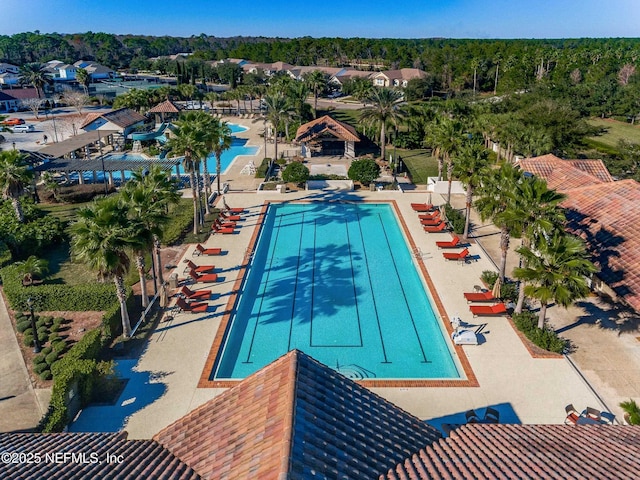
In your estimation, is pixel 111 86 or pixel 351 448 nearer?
pixel 351 448

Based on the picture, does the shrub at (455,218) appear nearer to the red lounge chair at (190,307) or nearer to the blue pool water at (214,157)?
the red lounge chair at (190,307)

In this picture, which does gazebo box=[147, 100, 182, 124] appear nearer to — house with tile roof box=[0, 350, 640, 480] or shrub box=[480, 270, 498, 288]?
shrub box=[480, 270, 498, 288]

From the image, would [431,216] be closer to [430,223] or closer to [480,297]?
[430,223]

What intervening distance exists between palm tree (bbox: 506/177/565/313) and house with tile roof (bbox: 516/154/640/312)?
3641 mm

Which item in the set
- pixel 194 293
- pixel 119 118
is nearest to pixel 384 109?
pixel 119 118

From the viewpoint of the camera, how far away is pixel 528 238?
19.6 meters

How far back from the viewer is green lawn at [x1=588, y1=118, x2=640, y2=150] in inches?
2272

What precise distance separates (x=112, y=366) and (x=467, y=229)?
2066 cm

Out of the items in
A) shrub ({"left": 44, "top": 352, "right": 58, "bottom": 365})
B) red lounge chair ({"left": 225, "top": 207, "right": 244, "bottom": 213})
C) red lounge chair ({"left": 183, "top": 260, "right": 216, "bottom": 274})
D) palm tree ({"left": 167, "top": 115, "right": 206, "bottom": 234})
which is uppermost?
palm tree ({"left": 167, "top": 115, "right": 206, "bottom": 234})

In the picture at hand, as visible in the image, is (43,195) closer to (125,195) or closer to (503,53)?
(125,195)

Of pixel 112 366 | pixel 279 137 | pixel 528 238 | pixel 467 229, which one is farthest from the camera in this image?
pixel 279 137

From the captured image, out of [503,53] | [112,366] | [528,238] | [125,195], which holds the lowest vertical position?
[112,366]

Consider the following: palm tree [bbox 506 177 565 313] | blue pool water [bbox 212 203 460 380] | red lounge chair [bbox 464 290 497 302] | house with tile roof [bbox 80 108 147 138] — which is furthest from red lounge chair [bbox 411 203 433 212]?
house with tile roof [bbox 80 108 147 138]

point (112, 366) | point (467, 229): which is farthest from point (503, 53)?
point (112, 366)
